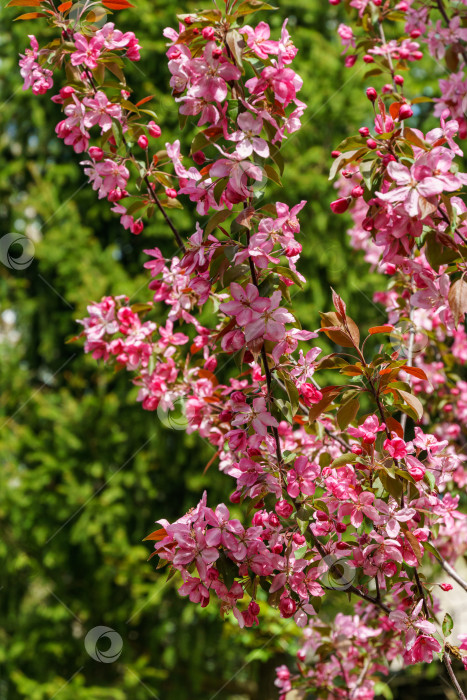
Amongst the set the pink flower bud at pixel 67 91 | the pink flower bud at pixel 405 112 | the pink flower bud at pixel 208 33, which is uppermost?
the pink flower bud at pixel 208 33

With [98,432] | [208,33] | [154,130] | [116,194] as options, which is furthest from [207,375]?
[98,432]

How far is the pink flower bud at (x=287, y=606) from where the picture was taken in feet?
3.67

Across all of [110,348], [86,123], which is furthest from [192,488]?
[86,123]

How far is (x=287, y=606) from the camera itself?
112 cm

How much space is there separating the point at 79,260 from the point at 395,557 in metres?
3.64

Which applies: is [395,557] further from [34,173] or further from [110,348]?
[34,173]

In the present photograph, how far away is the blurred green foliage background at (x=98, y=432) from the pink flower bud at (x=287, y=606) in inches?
112

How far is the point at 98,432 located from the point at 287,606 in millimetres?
3322

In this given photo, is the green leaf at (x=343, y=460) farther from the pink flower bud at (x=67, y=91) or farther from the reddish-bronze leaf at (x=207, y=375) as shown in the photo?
the pink flower bud at (x=67, y=91)

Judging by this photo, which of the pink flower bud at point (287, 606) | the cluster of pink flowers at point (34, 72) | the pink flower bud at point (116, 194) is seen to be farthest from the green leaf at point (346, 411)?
the cluster of pink flowers at point (34, 72)

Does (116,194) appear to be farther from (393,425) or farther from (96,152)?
(393,425)

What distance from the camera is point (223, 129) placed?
113 cm

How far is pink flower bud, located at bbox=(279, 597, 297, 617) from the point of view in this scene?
1.12 metres

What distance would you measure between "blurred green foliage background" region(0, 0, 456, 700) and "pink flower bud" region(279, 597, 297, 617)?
2.84 meters
